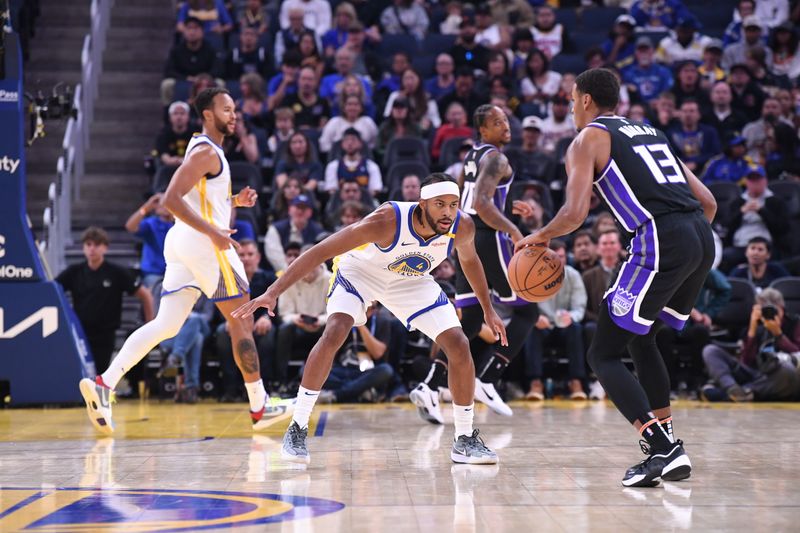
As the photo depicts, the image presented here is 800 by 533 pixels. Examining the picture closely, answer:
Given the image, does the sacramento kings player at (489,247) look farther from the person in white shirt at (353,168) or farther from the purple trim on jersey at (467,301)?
the person in white shirt at (353,168)

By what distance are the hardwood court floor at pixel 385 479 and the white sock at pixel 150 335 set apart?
0.45 m

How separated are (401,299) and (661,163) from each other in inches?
66.0

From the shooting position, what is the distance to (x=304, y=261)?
5.76m

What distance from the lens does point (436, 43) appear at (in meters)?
15.9

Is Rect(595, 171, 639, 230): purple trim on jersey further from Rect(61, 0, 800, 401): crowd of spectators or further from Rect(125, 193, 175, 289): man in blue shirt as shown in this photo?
Rect(125, 193, 175, 289): man in blue shirt

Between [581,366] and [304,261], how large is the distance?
19.1 feet

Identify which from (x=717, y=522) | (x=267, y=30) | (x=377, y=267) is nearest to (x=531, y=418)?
(x=377, y=267)

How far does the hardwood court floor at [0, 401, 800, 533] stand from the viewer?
4.41 meters

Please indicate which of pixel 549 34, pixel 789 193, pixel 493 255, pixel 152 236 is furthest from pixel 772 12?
pixel 493 255

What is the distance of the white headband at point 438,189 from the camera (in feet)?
19.4

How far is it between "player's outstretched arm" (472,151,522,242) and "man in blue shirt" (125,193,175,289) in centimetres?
435

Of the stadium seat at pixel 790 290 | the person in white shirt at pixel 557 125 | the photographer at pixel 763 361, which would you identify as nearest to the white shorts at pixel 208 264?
the photographer at pixel 763 361

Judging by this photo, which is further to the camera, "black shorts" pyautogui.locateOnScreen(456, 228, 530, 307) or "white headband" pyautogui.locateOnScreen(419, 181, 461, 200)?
"black shorts" pyautogui.locateOnScreen(456, 228, 530, 307)

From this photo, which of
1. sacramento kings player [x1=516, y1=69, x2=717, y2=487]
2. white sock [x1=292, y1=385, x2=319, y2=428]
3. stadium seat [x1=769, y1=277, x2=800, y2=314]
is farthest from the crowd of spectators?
sacramento kings player [x1=516, y1=69, x2=717, y2=487]
